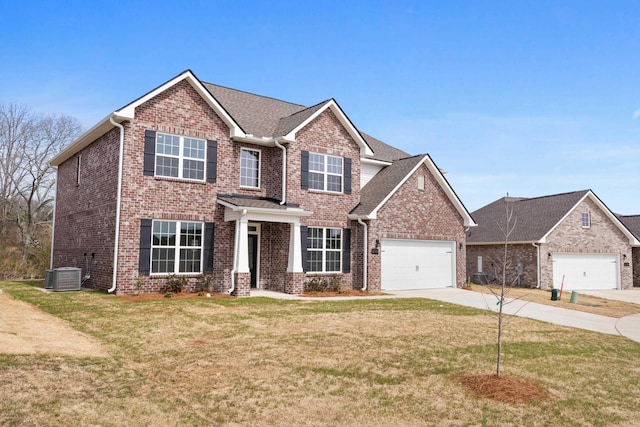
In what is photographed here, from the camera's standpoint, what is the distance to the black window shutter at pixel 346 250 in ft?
65.6

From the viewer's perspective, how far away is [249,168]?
19.0 metres

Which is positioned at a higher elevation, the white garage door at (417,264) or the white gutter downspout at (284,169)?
the white gutter downspout at (284,169)

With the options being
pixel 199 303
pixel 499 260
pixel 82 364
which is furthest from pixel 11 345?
pixel 499 260

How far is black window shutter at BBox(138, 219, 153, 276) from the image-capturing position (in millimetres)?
15859

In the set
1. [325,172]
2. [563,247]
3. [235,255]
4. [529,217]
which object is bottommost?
[235,255]

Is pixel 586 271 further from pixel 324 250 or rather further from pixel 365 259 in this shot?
pixel 324 250

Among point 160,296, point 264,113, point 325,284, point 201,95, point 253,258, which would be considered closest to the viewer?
point 160,296

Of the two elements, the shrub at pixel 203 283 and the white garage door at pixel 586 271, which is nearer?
the shrub at pixel 203 283

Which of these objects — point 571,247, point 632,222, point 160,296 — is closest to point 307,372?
point 160,296

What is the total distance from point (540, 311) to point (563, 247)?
12611 millimetres

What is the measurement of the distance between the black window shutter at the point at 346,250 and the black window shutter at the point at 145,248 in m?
7.75

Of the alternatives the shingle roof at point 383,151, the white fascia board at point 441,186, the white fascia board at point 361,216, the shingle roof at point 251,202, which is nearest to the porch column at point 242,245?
the shingle roof at point 251,202

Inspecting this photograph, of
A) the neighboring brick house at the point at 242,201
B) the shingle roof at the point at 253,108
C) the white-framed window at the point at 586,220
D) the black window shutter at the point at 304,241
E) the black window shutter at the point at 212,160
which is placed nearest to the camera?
the neighboring brick house at the point at 242,201

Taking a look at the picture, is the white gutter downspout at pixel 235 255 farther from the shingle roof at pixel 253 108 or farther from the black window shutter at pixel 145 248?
the shingle roof at pixel 253 108
